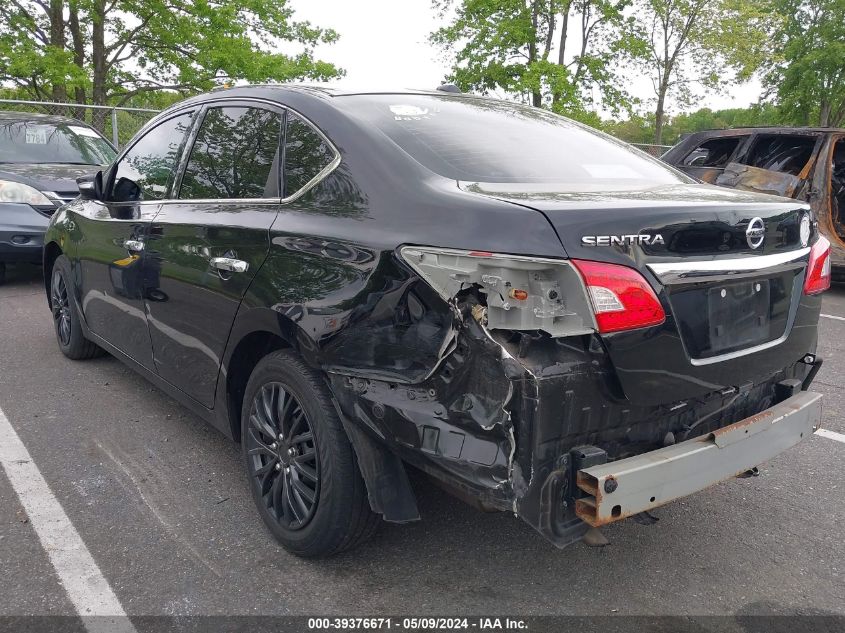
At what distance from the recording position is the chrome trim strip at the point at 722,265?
6.82 ft

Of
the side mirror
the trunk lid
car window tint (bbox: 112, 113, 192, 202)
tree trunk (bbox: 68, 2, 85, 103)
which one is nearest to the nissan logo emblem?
the trunk lid

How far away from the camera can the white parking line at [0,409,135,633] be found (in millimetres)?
2363

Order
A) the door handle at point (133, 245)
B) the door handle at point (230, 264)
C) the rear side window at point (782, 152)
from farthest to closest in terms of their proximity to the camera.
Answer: the rear side window at point (782, 152) < the door handle at point (133, 245) < the door handle at point (230, 264)

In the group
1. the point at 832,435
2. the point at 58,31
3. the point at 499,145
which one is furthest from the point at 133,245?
the point at 58,31

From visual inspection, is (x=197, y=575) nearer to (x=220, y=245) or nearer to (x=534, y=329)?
(x=220, y=245)

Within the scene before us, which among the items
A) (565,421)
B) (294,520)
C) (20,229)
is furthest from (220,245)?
(20,229)

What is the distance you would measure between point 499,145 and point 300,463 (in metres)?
1.40

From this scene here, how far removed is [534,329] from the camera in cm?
194

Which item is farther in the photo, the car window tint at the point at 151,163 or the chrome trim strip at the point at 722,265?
the car window tint at the point at 151,163

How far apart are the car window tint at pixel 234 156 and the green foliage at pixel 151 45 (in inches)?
563

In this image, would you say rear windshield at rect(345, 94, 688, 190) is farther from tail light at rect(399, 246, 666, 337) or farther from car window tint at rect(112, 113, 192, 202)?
car window tint at rect(112, 113, 192, 202)

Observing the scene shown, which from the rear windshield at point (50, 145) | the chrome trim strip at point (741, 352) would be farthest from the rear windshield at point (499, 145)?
the rear windshield at point (50, 145)

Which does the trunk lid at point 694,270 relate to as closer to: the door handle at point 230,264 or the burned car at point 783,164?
the door handle at point 230,264

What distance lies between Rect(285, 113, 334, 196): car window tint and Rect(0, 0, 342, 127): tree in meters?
15.2
